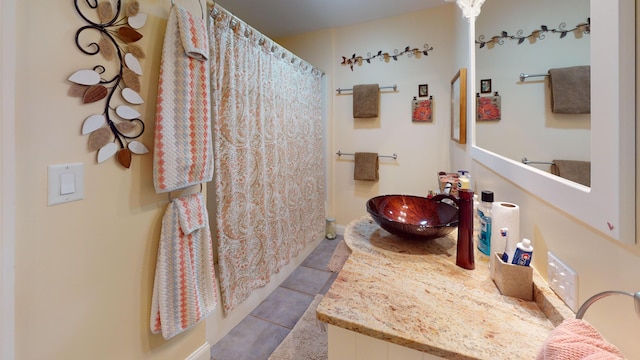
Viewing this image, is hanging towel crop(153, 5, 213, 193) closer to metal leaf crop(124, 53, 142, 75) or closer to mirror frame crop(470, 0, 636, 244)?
metal leaf crop(124, 53, 142, 75)

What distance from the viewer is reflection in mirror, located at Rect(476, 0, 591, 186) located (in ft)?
2.01

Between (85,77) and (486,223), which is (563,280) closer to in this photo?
(486,223)

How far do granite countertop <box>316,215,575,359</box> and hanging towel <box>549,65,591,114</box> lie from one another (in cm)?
49

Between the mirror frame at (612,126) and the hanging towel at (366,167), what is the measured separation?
7.77 ft

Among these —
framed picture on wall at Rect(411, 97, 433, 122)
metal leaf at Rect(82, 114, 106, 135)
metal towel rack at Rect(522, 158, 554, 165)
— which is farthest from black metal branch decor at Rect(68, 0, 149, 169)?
framed picture on wall at Rect(411, 97, 433, 122)

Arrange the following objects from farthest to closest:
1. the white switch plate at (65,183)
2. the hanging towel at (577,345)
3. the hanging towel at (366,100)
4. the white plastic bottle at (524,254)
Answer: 1. the hanging towel at (366,100)
2. the white switch plate at (65,183)
3. the white plastic bottle at (524,254)
4. the hanging towel at (577,345)

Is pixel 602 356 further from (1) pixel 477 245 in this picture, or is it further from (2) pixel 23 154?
(2) pixel 23 154

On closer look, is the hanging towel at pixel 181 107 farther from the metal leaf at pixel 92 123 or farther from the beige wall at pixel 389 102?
the beige wall at pixel 389 102

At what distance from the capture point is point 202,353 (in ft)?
4.62

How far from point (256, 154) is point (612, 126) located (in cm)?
170

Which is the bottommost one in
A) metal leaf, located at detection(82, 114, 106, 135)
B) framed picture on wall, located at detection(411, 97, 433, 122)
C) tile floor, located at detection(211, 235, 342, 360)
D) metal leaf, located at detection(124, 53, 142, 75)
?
tile floor, located at detection(211, 235, 342, 360)

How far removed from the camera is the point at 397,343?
23.5 inches

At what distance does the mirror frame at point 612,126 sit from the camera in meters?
0.46

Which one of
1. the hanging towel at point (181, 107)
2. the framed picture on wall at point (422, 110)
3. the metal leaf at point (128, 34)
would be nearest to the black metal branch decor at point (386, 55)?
the framed picture on wall at point (422, 110)
